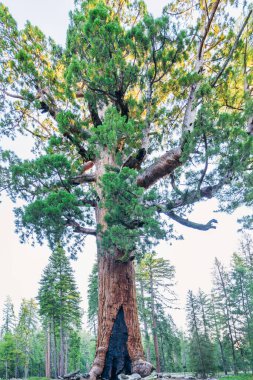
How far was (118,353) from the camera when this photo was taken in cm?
473

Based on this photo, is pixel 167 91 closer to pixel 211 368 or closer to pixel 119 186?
pixel 119 186

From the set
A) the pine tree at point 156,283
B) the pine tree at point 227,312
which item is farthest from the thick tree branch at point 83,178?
the pine tree at point 227,312

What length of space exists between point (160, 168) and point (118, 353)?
361 centimetres

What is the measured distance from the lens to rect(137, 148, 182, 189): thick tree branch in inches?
215

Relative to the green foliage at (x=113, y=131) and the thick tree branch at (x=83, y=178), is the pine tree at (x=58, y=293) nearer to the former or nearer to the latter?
the thick tree branch at (x=83, y=178)

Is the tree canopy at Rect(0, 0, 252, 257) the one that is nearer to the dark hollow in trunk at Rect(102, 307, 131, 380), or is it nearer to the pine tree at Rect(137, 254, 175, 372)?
the dark hollow in trunk at Rect(102, 307, 131, 380)

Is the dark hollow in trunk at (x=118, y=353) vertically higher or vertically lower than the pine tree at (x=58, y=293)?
lower

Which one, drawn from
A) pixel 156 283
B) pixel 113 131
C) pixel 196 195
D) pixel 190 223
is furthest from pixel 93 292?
pixel 113 131

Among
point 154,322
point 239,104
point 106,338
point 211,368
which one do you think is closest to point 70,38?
point 239,104

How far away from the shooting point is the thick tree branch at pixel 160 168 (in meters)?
5.45

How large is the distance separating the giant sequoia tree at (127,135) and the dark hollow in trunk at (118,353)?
16 mm

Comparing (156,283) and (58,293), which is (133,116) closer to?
(156,283)

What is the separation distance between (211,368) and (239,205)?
1958 centimetres

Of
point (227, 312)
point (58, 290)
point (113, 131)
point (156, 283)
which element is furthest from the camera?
point (227, 312)
